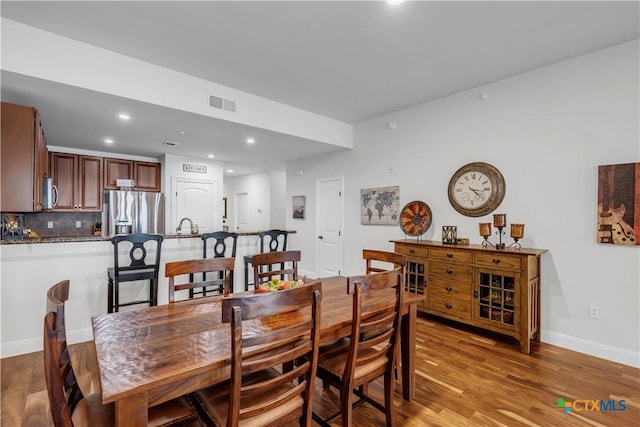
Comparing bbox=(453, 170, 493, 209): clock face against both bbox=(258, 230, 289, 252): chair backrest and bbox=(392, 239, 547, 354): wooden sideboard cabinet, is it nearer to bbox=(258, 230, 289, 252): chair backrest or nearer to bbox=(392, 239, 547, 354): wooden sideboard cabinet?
bbox=(392, 239, 547, 354): wooden sideboard cabinet

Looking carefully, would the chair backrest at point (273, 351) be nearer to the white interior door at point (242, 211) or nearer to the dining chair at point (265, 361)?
the dining chair at point (265, 361)

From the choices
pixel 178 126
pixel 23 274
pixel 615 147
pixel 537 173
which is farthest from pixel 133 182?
pixel 615 147

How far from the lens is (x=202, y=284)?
84.6 inches

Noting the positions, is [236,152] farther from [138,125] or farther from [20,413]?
[20,413]

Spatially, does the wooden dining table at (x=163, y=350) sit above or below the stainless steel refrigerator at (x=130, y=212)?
below

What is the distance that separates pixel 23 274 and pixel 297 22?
3387 mm

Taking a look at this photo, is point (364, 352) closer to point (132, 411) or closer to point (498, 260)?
point (132, 411)

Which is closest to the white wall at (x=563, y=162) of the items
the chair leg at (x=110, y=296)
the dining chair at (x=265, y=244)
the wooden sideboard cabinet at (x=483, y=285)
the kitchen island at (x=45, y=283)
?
the wooden sideboard cabinet at (x=483, y=285)

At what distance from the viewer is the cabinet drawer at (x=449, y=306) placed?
3348 mm

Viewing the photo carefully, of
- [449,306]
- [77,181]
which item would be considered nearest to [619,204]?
[449,306]

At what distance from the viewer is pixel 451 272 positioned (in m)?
3.46

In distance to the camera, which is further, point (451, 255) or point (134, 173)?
point (134, 173)

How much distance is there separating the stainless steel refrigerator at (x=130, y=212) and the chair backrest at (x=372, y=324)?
536 cm

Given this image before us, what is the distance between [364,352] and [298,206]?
4684 millimetres
